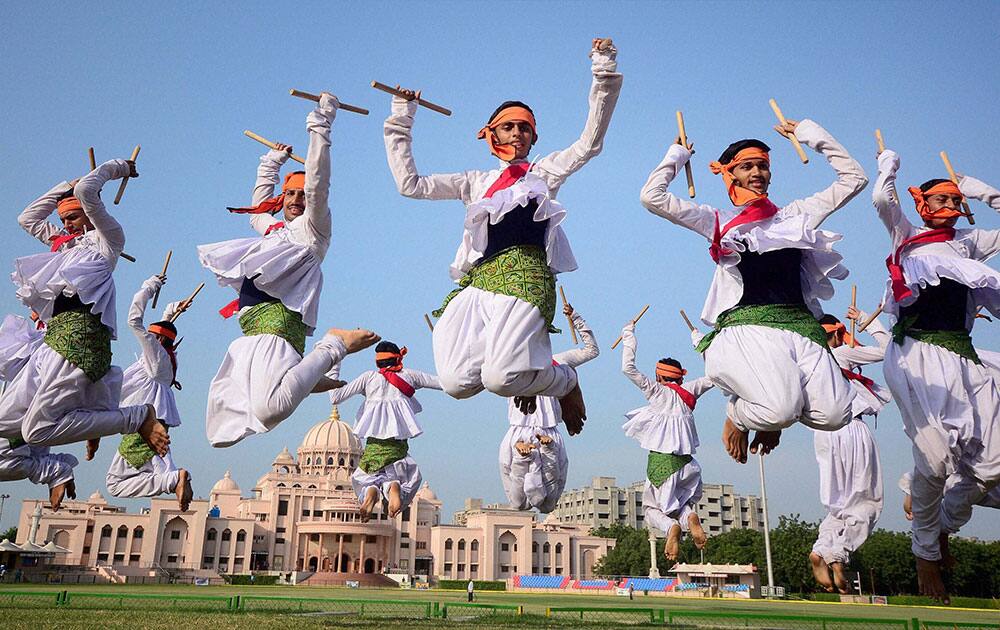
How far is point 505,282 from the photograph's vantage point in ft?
17.9

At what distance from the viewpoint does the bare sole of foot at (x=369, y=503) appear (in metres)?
10.6

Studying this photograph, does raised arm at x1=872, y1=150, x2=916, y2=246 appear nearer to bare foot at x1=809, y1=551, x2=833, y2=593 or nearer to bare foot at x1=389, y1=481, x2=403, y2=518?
bare foot at x1=809, y1=551, x2=833, y2=593

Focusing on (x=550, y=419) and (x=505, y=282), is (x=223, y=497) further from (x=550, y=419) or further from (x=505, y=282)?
(x=505, y=282)

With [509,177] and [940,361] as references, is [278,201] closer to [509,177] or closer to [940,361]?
[509,177]

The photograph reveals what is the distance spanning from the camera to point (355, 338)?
6.07m

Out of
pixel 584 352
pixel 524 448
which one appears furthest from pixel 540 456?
pixel 584 352

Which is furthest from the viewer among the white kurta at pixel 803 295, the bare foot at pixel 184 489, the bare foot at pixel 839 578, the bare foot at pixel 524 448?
the bare foot at pixel 524 448

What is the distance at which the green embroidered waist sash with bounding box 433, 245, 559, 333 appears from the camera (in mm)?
5430

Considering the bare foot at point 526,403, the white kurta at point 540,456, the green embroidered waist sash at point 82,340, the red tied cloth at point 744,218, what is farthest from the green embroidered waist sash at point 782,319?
the green embroidered waist sash at point 82,340

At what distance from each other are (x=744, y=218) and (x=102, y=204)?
5692 millimetres

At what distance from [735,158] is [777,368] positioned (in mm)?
1852

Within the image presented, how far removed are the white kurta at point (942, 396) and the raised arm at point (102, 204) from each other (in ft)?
22.6

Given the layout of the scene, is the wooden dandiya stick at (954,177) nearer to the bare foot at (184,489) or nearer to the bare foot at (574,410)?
the bare foot at (574,410)

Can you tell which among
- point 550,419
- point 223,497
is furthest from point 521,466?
point 223,497
